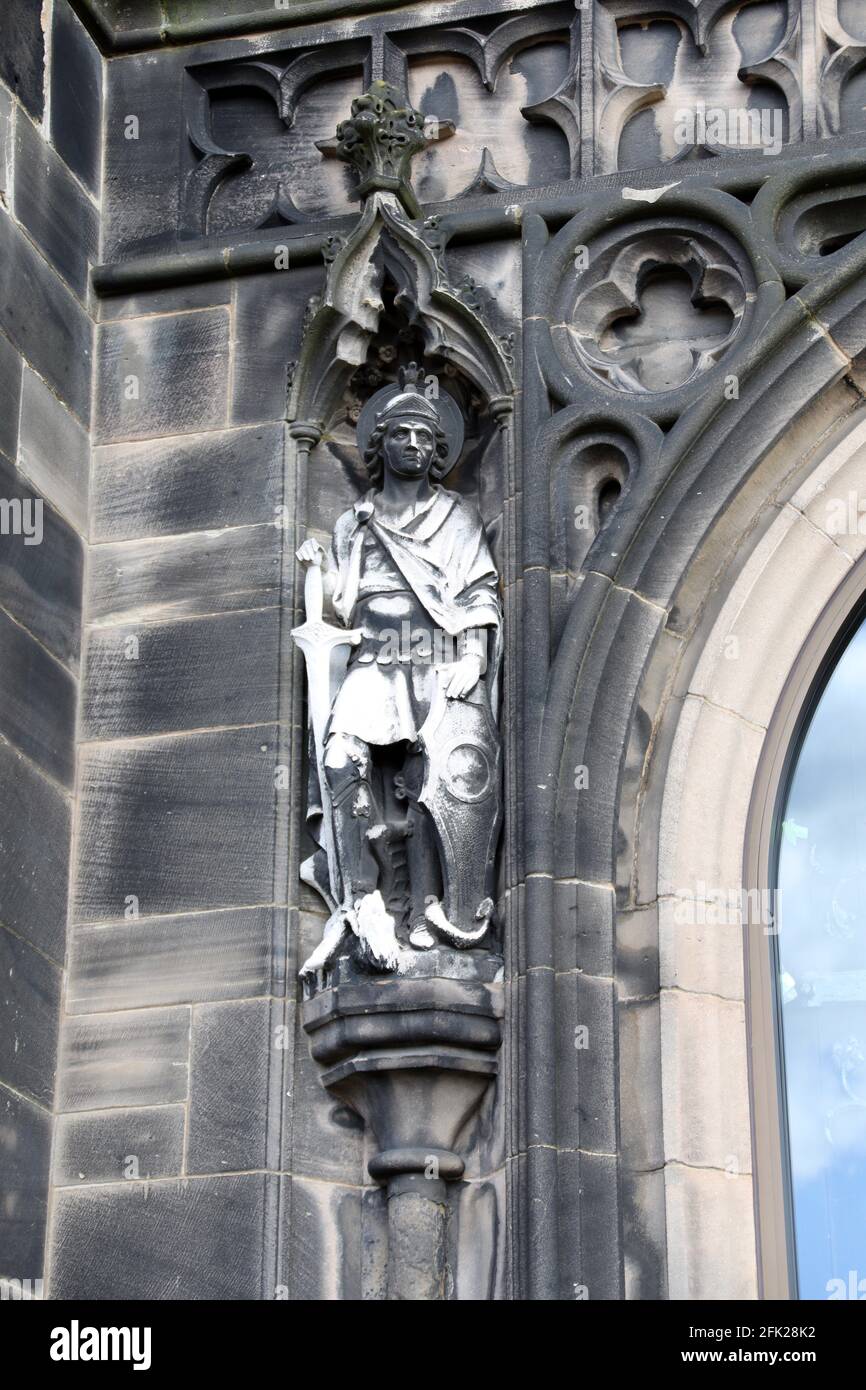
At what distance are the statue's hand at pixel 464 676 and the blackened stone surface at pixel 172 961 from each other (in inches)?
35.5

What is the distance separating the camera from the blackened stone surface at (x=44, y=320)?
9164 mm

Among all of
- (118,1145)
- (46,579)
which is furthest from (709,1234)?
(46,579)

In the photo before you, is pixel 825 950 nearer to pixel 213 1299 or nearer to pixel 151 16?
pixel 213 1299

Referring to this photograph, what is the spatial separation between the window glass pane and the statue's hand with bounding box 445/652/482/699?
1.08 meters

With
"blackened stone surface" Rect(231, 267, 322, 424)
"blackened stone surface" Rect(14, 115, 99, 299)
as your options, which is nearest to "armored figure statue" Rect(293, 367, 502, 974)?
"blackened stone surface" Rect(231, 267, 322, 424)

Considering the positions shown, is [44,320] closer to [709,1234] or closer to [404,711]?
[404,711]

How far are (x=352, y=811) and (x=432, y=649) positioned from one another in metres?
0.62

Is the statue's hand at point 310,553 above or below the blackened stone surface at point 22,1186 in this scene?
above

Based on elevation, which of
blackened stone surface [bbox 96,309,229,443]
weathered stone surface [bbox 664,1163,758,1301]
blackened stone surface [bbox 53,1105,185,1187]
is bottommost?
weathered stone surface [bbox 664,1163,758,1301]

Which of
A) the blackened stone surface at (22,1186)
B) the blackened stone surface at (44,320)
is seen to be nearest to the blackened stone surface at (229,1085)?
the blackened stone surface at (22,1186)

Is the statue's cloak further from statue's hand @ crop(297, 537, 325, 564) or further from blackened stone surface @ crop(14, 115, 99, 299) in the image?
blackened stone surface @ crop(14, 115, 99, 299)

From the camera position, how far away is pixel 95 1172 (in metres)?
8.34

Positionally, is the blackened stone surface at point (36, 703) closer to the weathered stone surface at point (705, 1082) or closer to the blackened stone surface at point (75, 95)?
the blackened stone surface at point (75, 95)

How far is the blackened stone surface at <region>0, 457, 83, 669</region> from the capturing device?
886cm
